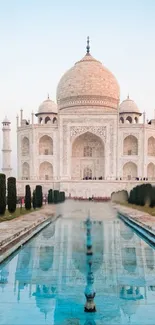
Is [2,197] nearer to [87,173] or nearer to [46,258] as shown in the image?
[46,258]

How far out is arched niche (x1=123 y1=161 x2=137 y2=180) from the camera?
2956cm

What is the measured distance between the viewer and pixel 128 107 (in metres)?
33.2

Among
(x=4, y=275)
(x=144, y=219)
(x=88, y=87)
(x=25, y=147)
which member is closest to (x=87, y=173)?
(x=25, y=147)

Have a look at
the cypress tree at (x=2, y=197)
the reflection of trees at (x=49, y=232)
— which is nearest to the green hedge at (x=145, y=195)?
the cypress tree at (x=2, y=197)

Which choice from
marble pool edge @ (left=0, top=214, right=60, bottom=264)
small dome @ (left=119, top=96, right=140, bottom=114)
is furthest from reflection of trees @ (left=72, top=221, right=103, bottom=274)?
small dome @ (left=119, top=96, right=140, bottom=114)

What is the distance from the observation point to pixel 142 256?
5410 mm

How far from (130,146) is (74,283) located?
1059 inches

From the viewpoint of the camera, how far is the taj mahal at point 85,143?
28922 mm

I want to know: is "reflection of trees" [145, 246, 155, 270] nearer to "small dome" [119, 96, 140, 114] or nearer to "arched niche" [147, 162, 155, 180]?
"arched niche" [147, 162, 155, 180]

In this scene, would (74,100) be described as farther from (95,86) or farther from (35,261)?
(35,261)

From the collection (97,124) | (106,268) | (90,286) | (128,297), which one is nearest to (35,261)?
(106,268)

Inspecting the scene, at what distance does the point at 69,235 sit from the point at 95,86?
2503 centimetres

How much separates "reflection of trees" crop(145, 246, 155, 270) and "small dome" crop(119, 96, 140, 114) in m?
27.6

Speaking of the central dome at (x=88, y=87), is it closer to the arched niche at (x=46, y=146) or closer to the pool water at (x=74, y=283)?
the arched niche at (x=46, y=146)
